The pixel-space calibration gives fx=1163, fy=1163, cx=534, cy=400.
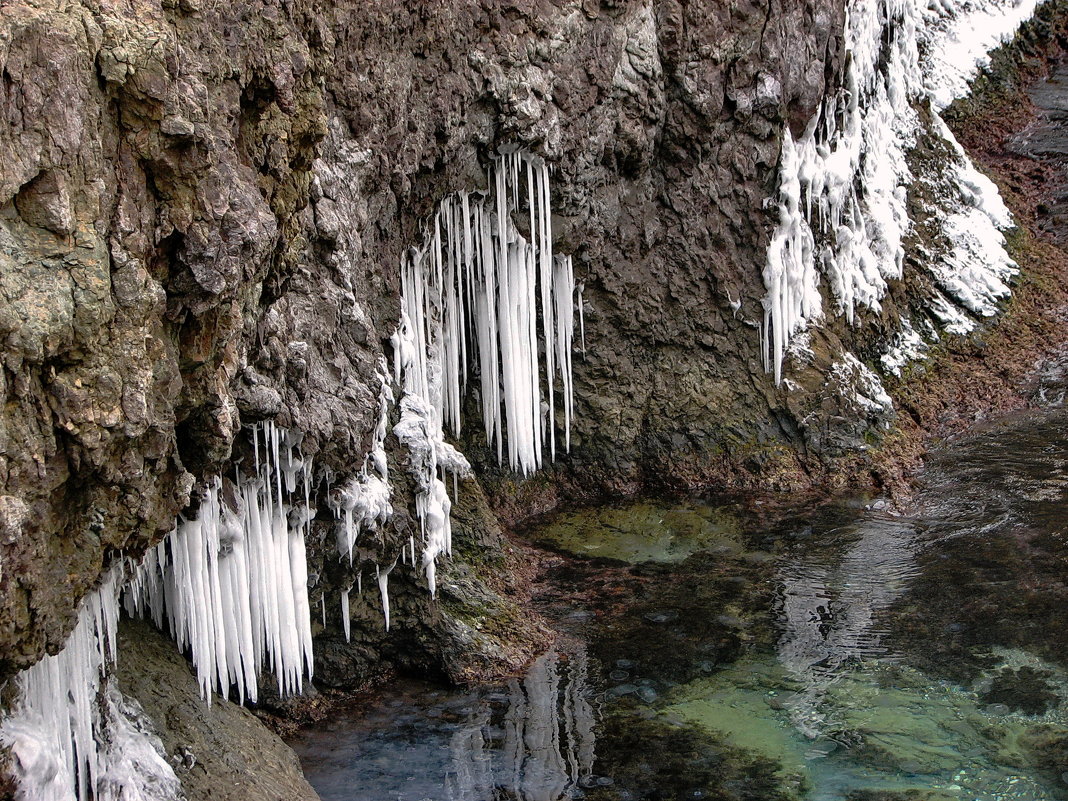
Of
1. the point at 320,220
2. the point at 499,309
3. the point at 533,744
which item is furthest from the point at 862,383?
the point at 320,220

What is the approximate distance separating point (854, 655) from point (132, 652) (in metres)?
4.73

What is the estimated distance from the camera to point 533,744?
6992 millimetres

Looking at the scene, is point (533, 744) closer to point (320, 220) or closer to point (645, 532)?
point (320, 220)

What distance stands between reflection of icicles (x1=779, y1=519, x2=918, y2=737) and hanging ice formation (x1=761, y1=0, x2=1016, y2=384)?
7.40 ft

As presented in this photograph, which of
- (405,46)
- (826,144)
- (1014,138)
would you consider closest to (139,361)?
(405,46)

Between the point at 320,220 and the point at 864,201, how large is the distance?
24.5 ft

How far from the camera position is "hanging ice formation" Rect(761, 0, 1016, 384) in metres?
11.3

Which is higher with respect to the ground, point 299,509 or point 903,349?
point 903,349

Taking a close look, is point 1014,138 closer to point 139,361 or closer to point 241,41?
point 241,41

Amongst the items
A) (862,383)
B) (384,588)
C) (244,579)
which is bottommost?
(384,588)

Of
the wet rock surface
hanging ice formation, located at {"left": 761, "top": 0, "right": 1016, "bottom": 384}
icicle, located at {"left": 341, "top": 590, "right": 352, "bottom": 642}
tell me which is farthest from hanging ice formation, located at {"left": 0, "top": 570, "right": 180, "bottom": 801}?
hanging ice formation, located at {"left": 761, "top": 0, "right": 1016, "bottom": 384}

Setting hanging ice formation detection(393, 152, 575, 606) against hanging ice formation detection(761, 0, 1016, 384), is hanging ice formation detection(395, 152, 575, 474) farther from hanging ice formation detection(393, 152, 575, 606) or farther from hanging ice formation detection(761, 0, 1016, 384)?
hanging ice formation detection(761, 0, 1016, 384)

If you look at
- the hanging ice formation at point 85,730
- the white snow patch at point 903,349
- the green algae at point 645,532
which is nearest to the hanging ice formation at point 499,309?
the green algae at point 645,532

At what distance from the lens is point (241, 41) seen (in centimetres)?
507
